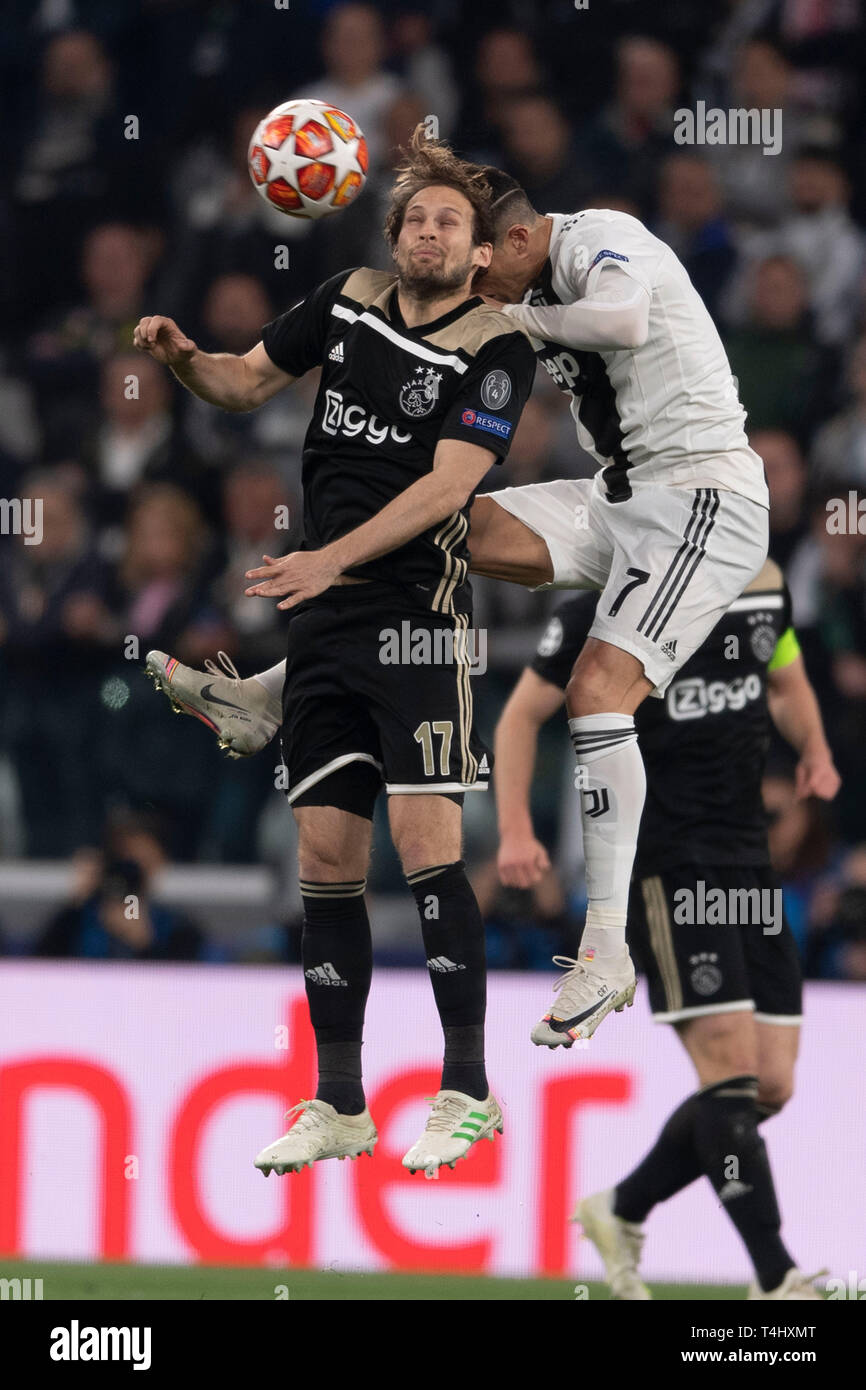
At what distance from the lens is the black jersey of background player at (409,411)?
4715 mm

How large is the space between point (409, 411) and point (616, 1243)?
9.42 feet

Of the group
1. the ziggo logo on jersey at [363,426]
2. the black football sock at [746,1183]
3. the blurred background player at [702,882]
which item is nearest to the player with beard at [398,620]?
the ziggo logo on jersey at [363,426]

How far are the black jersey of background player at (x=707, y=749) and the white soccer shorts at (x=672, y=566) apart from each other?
41.1 inches

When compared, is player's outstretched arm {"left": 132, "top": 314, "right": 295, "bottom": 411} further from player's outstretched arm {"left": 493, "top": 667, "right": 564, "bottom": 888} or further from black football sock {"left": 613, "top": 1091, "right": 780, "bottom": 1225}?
black football sock {"left": 613, "top": 1091, "right": 780, "bottom": 1225}

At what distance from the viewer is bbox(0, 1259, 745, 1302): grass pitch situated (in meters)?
6.16

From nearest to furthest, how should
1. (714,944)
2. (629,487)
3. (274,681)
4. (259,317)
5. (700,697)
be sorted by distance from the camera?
(629,487) < (274,681) < (714,944) < (700,697) < (259,317)

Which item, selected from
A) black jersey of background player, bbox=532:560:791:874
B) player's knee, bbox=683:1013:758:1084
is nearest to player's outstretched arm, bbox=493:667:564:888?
black jersey of background player, bbox=532:560:791:874

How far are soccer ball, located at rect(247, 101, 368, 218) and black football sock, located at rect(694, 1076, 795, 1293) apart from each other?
2.91 meters

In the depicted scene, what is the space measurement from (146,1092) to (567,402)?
3.36 metres

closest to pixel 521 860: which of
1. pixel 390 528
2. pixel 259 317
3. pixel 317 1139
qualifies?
pixel 317 1139

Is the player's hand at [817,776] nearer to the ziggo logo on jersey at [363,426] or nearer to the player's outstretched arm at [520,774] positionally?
the player's outstretched arm at [520,774]

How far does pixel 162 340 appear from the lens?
483cm

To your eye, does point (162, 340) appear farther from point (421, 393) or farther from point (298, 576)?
point (298, 576)

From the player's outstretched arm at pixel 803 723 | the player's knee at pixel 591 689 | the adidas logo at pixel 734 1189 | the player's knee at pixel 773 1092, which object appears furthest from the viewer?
the player's outstretched arm at pixel 803 723
